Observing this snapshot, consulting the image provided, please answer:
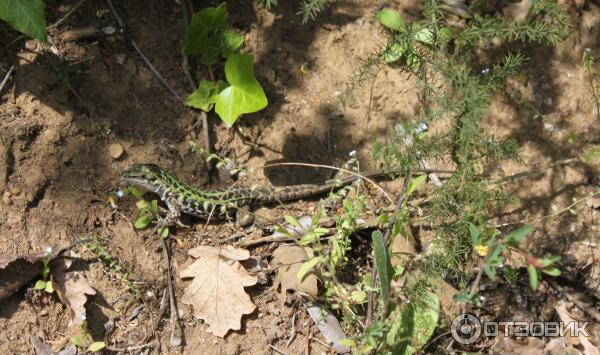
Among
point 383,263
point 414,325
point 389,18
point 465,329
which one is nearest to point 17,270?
point 383,263

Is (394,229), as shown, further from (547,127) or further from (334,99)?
(547,127)

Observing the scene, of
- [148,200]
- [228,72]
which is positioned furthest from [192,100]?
[148,200]

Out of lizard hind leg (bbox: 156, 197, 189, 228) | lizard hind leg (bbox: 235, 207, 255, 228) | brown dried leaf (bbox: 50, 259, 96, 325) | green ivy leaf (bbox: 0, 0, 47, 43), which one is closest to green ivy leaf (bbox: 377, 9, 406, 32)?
A: lizard hind leg (bbox: 235, 207, 255, 228)

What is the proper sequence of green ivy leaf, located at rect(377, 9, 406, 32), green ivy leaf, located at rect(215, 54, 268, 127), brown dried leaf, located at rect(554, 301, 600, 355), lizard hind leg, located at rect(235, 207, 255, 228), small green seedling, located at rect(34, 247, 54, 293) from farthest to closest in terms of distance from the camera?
green ivy leaf, located at rect(377, 9, 406, 32) < lizard hind leg, located at rect(235, 207, 255, 228) < green ivy leaf, located at rect(215, 54, 268, 127) < brown dried leaf, located at rect(554, 301, 600, 355) < small green seedling, located at rect(34, 247, 54, 293)

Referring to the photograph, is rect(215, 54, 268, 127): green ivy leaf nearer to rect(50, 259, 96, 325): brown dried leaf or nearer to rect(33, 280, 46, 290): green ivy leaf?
rect(50, 259, 96, 325): brown dried leaf

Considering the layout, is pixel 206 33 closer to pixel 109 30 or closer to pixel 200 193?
pixel 109 30

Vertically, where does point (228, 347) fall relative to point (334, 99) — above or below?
below
